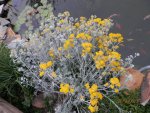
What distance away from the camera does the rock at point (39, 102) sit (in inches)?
145

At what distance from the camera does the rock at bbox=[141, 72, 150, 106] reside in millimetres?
3512

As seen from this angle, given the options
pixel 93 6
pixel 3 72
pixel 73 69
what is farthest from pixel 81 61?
pixel 93 6

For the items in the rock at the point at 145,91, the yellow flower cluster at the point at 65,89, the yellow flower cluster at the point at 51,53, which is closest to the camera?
the yellow flower cluster at the point at 65,89

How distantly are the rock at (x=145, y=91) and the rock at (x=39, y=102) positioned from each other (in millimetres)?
1197

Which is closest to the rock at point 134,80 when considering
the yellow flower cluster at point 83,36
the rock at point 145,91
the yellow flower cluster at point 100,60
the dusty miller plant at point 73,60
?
the rock at point 145,91

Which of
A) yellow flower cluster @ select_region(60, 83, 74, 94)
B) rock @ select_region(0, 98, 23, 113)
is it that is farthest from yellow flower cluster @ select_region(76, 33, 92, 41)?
rock @ select_region(0, 98, 23, 113)

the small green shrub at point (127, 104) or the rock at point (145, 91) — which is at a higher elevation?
the rock at point (145, 91)

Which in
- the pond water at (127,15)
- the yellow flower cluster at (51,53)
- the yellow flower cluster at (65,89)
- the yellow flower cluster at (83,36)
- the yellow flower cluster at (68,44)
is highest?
the pond water at (127,15)

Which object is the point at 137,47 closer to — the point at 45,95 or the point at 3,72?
the point at 45,95

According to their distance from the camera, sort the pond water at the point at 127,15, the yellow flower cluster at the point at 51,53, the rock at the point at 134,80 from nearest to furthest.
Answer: the yellow flower cluster at the point at 51,53 < the rock at the point at 134,80 < the pond water at the point at 127,15

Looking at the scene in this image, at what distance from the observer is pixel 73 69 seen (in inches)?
137

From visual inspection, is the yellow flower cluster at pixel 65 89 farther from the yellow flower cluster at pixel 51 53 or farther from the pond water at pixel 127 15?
the pond water at pixel 127 15

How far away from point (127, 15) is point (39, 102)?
197 cm

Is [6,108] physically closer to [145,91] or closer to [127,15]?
[145,91]
